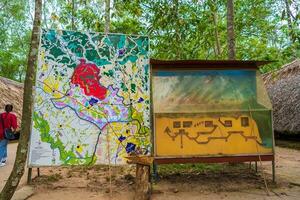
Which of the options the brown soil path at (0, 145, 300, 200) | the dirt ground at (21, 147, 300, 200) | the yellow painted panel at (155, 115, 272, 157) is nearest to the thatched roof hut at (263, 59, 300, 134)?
the dirt ground at (21, 147, 300, 200)

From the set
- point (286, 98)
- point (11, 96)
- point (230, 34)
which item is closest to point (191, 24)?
point (230, 34)

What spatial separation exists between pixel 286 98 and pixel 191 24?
501cm

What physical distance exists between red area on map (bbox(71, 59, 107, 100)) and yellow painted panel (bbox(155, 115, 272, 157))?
125 centimetres

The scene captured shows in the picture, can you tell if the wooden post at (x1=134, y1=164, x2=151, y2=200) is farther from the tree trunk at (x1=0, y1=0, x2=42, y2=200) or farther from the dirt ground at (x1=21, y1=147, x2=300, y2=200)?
the tree trunk at (x1=0, y1=0, x2=42, y2=200)

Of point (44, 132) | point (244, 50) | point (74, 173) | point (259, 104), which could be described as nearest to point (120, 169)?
point (74, 173)

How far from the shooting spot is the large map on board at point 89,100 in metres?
6.92

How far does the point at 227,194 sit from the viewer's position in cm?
635

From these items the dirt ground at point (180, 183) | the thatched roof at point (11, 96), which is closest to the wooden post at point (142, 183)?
the dirt ground at point (180, 183)

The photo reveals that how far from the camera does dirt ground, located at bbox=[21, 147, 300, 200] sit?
6289 mm

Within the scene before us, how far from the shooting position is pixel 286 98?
13.4m

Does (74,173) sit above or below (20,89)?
below

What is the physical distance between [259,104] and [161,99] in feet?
5.88

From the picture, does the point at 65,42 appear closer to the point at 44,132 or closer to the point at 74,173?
the point at 44,132

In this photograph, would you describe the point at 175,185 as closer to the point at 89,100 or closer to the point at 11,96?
the point at 89,100
